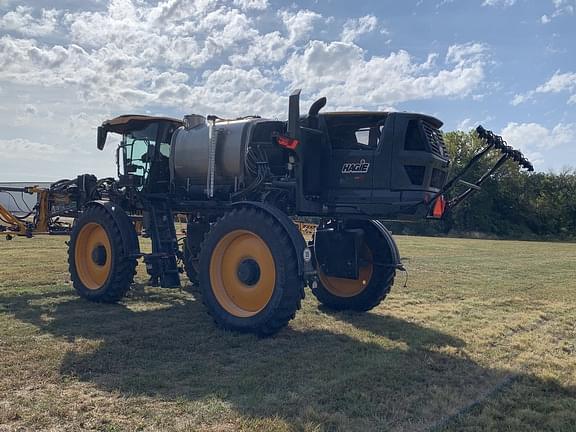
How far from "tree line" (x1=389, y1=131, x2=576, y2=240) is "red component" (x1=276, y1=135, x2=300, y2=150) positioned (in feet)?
141

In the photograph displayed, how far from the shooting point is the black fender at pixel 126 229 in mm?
8906

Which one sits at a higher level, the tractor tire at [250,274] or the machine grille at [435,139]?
the machine grille at [435,139]

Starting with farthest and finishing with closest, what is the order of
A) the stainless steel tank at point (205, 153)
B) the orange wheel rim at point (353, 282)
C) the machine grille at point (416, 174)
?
the orange wheel rim at point (353, 282) < the stainless steel tank at point (205, 153) < the machine grille at point (416, 174)

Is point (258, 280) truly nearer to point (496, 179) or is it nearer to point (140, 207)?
point (140, 207)

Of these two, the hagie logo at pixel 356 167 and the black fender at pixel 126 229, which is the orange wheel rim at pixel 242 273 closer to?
the hagie logo at pixel 356 167

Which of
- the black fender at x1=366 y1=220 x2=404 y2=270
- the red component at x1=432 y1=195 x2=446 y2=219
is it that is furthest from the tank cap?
the red component at x1=432 y1=195 x2=446 y2=219

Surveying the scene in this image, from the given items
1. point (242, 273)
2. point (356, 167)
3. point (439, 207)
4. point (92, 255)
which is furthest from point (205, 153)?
point (439, 207)

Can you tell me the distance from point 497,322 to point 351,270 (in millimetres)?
2437

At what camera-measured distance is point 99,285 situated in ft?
30.8

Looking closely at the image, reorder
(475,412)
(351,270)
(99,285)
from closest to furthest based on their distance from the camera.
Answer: (475,412), (351,270), (99,285)

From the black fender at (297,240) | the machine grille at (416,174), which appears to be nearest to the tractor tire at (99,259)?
the black fender at (297,240)

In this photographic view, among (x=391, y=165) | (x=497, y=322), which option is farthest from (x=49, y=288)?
(x=497, y=322)

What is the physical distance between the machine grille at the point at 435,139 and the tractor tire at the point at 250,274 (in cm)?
222

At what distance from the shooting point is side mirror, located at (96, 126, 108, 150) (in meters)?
10.0
